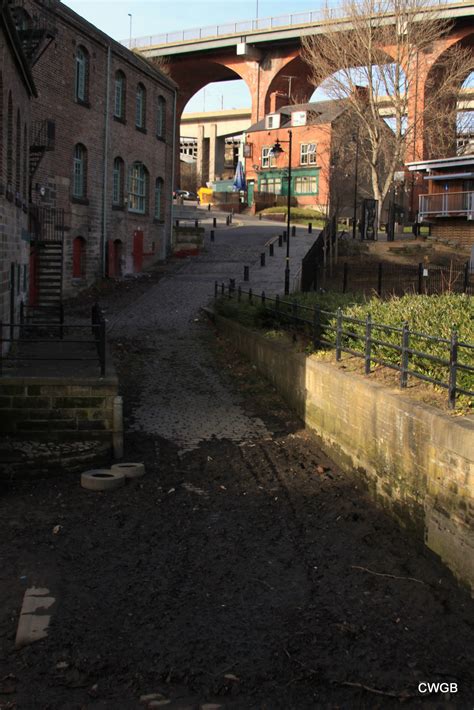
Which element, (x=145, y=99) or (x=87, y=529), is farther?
(x=145, y=99)

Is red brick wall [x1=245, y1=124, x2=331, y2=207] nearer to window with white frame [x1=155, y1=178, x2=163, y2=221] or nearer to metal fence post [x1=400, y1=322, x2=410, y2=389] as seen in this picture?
window with white frame [x1=155, y1=178, x2=163, y2=221]

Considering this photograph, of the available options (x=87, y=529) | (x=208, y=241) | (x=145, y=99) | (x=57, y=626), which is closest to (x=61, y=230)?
(x=145, y=99)

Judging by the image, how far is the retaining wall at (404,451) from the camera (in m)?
7.27

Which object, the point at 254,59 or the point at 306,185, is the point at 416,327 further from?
the point at 254,59

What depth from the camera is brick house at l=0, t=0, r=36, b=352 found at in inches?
581

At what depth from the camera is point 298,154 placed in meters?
63.5

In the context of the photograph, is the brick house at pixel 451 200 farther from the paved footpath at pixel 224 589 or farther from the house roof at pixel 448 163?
the paved footpath at pixel 224 589

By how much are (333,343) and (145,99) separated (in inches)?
1076

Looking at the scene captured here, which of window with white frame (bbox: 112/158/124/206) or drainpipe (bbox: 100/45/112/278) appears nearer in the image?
drainpipe (bbox: 100/45/112/278)

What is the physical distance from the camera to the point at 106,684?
226 inches

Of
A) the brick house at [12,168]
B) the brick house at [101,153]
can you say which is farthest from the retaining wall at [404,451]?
the brick house at [101,153]

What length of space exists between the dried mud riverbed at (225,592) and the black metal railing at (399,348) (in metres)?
1.79

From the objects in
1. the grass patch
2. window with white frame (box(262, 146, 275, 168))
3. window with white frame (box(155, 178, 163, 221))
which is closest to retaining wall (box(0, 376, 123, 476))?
the grass patch

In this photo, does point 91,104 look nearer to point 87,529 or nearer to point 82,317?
point 82,317
